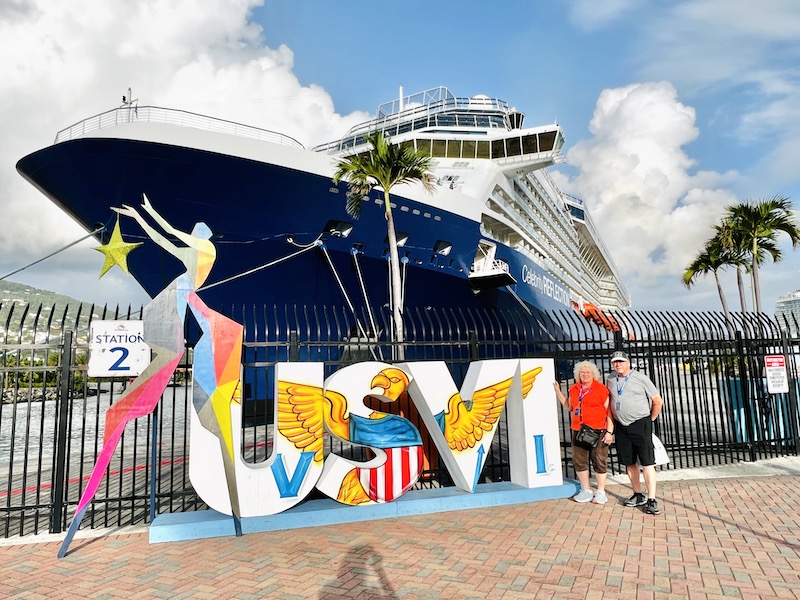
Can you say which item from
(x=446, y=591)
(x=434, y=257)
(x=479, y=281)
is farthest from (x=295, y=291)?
(x=446, y=591)

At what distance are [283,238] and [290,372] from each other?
28.4ft

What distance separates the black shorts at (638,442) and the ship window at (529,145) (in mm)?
19838

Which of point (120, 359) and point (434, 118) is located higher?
point (434, 118)

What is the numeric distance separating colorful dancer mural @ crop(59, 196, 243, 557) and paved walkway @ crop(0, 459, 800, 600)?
673mm

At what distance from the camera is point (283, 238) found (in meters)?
13.6

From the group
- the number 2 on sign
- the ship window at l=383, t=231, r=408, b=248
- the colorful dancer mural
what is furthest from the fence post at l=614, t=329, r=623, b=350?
the ship window at l=383, t=231, r=408, b=248

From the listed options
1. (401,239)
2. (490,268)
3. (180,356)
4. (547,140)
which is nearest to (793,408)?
(180,356)

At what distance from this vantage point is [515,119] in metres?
28.1

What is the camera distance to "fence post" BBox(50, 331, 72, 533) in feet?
16.9

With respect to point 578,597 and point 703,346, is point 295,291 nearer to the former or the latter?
point 703,346

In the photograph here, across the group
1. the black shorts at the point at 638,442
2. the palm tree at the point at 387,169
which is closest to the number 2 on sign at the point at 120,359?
the black shorts at the point at 638,442

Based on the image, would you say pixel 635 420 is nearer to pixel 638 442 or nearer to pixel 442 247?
pixel 638 442

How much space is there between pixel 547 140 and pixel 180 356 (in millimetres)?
21517

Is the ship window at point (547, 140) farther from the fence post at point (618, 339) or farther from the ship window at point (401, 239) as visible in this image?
the fence post at point (618, 339)
